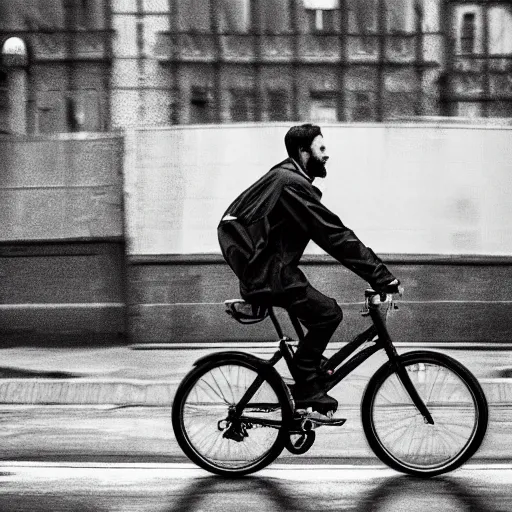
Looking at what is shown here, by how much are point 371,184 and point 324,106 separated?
0.95 m

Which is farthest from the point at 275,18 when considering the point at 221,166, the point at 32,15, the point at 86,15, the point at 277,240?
the point at 277,240

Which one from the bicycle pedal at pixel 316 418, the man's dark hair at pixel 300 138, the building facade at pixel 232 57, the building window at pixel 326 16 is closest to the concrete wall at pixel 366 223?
the building facade at pixel 232 57

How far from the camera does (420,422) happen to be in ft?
21.2

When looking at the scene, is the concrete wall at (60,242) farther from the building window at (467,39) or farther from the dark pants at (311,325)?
the dark pants at (311,325)

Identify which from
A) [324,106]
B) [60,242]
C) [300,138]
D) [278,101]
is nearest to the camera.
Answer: [300,138]

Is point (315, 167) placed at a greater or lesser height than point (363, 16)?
lesser

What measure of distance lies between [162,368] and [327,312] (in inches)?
171

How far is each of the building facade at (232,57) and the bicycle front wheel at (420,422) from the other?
5879 millimetres

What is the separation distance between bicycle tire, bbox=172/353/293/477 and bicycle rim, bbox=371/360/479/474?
18.4 inches

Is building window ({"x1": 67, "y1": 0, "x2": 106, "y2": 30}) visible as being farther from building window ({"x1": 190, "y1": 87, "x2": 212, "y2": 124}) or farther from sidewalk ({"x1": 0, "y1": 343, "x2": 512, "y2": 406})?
sidewalk ({"x1": 0, "y1": 343, "x2": 512, "y2": 406})

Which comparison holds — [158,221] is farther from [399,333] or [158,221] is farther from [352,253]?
[352,253]

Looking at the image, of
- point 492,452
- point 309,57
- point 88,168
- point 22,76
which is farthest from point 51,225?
point 492,452

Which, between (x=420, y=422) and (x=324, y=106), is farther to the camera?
(x=324, y=106)

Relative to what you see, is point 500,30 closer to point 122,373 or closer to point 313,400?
point 122,373
